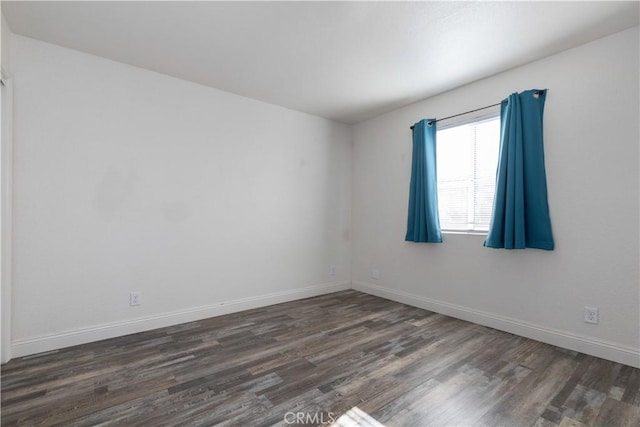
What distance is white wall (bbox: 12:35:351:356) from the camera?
8.06 feet

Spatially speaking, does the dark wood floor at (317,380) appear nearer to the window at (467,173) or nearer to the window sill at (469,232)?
the window sill at (469,232)

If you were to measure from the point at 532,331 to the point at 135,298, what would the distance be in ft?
11.7

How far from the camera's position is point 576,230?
2521 mm

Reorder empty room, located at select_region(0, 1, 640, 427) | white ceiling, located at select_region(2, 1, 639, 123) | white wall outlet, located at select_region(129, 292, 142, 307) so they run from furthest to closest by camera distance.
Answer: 1. white wall outlet, located at select_region(129, 292, 142, 307)
2. white ceiling, located at select_region(2, 1, 639, 123)
3. empty room, located at select_region(0, 1, 640, 427)

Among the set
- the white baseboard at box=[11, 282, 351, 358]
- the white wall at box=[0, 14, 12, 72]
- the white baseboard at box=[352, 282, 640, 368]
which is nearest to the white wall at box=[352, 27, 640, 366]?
the white baseboard at box=[352, 282, 640, 368]

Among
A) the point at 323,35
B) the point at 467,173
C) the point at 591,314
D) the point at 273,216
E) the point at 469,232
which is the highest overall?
the point at 323,35

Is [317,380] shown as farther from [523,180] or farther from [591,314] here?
[523,180]

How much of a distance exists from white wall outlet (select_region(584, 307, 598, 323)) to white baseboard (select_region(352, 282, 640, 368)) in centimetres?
14

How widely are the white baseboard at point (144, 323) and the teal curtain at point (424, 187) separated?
163 centimetres

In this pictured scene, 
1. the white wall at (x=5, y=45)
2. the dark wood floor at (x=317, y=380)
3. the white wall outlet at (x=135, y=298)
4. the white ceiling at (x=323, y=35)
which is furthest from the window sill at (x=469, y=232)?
the white wall at (x=5, y=45)

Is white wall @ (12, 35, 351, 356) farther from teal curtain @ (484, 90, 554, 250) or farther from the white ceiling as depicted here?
teal curtain @ (484, 90, 554, 250)

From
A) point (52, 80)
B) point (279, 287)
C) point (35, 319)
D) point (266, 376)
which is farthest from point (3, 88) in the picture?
point (279, 287)

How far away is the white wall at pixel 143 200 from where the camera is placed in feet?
8.06

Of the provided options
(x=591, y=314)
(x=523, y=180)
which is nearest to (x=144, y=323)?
(x=523, y=180)
